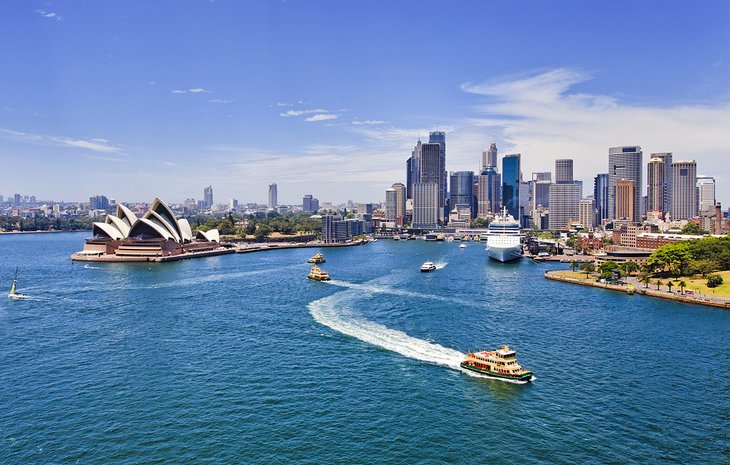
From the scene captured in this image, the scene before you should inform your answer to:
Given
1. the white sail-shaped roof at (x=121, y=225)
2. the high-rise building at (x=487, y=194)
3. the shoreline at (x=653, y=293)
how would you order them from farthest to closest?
the high-rise building at (x=487, y=194)
the white sail-shaped roof at (x=121, y=225)
the shoreline at (x=653, y=293)

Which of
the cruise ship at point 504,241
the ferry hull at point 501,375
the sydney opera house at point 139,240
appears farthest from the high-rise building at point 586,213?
the ferry hull at point 501,375

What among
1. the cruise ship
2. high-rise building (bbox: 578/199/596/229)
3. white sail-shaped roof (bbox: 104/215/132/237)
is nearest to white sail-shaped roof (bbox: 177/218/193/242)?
white sail-shaped roof (bbox: 104/215/132/237)

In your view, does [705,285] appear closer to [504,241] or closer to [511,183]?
[504,241]

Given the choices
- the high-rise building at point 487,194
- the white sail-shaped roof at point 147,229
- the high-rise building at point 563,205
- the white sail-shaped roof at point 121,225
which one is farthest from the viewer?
the high-rise building at point 487,194

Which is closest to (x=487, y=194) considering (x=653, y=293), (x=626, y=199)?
(x=626, y=199)

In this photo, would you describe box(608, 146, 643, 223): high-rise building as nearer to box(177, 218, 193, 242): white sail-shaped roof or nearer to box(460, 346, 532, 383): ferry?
box(177, 218, 193, 242): white sail-shaped roof

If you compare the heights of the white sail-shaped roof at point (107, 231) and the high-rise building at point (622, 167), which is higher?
the high-rise building at point (622, 167)

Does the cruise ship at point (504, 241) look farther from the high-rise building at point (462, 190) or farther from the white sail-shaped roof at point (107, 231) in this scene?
the high-rise building at point (462, 190)
